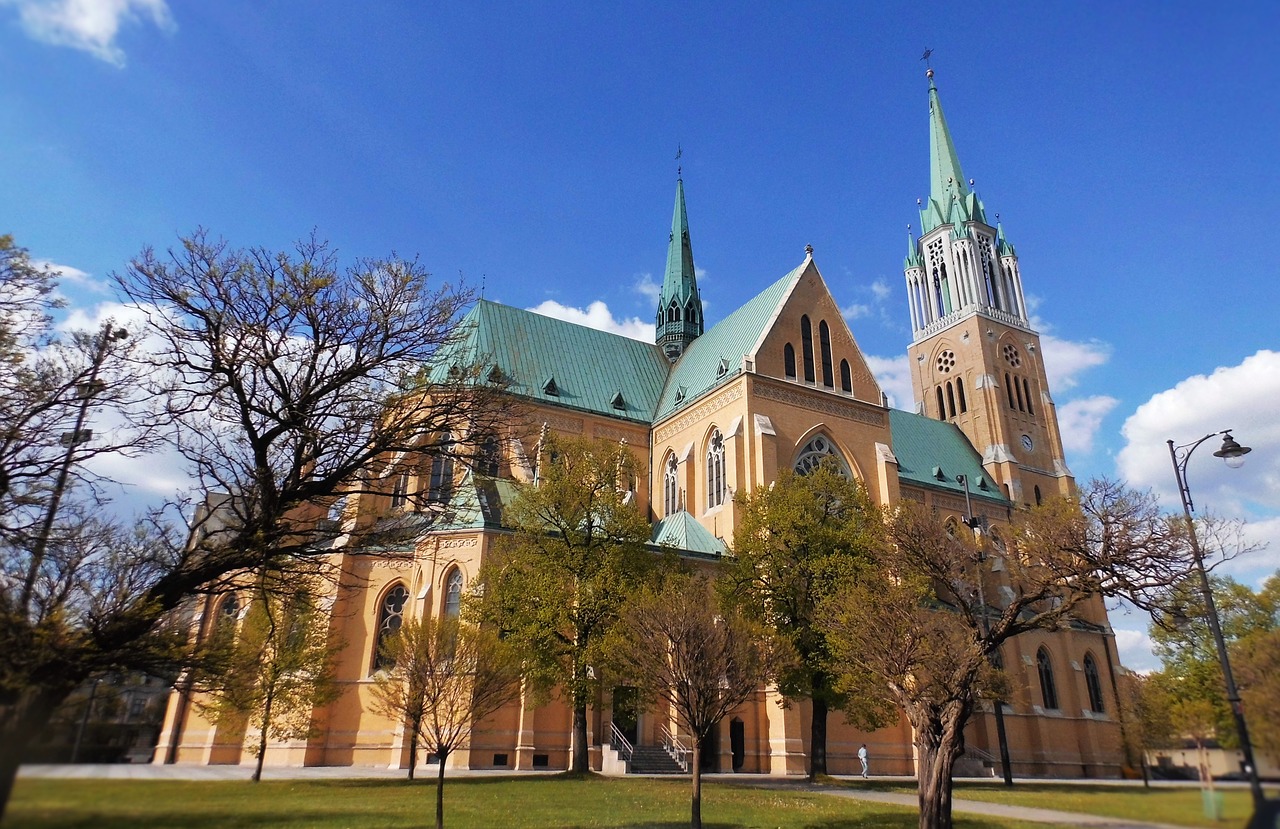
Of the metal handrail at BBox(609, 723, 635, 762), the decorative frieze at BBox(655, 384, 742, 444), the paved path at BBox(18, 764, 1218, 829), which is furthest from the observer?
the decorative frieze at BBox(655, 384, 742, 444)

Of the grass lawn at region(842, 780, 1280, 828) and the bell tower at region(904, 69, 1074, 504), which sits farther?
the bell tower at region(904, 69, 1074, 504)

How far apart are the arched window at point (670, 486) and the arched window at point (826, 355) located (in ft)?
28.4

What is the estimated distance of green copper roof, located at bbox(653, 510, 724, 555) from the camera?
106 ft

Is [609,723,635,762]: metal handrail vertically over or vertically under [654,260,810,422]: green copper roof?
under

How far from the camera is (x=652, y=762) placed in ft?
87.0

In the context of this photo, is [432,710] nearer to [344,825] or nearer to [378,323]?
[344,825]

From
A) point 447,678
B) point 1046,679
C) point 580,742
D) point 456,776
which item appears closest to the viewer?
point 447,678

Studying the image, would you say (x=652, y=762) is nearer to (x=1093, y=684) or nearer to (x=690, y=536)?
(x=690, y=536)

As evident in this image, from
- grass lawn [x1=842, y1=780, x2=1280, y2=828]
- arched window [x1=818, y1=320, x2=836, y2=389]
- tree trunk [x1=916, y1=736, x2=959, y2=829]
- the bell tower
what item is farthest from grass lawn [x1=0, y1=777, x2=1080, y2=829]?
the bell tower

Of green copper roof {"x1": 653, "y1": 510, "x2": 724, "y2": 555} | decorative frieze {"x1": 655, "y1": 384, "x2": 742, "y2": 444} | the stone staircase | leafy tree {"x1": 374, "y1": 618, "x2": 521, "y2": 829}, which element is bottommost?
the stone staircase

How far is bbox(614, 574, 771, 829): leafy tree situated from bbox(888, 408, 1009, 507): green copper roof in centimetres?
3256

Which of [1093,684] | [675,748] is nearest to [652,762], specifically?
[675,748]

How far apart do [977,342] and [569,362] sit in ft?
109

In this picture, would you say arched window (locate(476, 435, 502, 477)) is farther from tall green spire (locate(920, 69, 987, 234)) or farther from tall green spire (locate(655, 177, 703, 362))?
tall green spire (locate(920, 69, 987, 234))
